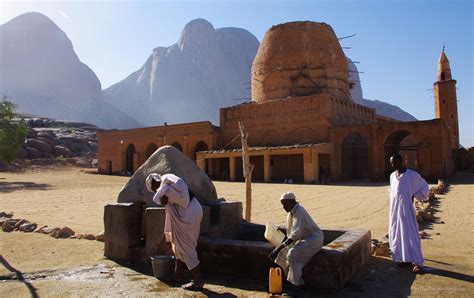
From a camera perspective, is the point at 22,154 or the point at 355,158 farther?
the point at 22,154

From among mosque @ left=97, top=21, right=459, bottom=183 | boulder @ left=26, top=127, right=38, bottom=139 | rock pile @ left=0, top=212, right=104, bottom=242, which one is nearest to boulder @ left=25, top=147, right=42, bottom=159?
boulder @ left=26, top=127, right=38, bottom=139

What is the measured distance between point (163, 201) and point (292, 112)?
24.0 m

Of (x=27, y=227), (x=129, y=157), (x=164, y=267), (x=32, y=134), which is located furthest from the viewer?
(x=32, y=134)

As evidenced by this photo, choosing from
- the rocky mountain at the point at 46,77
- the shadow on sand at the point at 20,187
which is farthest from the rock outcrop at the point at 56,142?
the rocky mountain at the point at 46,77

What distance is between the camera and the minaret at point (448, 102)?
1362 inches

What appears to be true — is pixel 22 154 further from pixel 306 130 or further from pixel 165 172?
pixel 165 172

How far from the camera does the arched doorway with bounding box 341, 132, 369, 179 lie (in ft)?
88.3

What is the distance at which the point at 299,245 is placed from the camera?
4.59 m

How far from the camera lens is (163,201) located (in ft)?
15.8

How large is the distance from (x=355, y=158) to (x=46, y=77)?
309 ft

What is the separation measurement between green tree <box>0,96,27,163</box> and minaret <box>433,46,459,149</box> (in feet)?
112

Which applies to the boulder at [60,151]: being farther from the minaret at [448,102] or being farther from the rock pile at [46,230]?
the minaret at [448,102]

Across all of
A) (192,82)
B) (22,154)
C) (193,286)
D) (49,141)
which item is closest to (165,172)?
(193,286)

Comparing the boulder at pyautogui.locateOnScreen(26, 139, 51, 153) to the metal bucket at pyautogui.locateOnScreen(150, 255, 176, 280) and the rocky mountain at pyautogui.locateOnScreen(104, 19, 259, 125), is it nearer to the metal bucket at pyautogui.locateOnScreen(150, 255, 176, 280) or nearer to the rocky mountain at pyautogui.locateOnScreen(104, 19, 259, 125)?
the metal bucket at pyautogui.locateOnScreen(150, 255, 176, 280)
